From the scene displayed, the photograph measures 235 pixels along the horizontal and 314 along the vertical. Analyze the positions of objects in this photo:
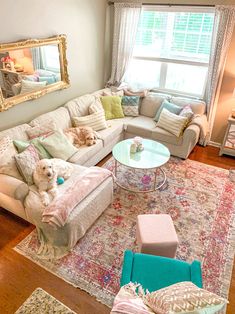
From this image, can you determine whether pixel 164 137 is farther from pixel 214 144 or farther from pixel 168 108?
pixel 214 144

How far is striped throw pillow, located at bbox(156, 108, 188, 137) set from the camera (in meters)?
3.70

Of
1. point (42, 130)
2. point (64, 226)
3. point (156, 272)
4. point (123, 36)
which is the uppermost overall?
point (123, 36)

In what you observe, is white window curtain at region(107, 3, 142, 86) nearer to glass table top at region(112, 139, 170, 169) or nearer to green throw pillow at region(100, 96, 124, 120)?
green throw pillow at region(100, 96, 124, 120)

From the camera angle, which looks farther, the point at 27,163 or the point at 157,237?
the point at 27,163

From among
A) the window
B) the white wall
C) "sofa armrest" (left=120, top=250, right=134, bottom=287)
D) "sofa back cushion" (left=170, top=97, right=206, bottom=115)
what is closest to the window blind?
the window

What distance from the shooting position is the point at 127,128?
4070mm

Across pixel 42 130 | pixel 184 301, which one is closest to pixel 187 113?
pixel 42 130

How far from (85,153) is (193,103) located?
2099mm

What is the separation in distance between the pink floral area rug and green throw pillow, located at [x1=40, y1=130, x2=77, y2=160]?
A: 2.72 feet

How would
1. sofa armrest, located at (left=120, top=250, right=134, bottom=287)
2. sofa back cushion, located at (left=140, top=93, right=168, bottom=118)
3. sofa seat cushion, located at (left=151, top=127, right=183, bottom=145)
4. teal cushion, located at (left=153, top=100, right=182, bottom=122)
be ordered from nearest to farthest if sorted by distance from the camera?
sofa armrest, located at (left=120, top=250, right=134, bottom=287) < sofa seat cushion, located at (left=151, top=127, right=183, bottom=145) < teal cushion, located at (left=153, top=100, right=182, bottom=122) < sofa back cushion, located at (left=140, top=93, right=168, bottom=118)

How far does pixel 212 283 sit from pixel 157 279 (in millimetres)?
776

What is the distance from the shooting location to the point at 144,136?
3.99m

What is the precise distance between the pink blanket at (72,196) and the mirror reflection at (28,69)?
148cm

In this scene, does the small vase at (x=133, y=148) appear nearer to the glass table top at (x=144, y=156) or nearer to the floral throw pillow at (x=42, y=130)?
the glass table top at (x=144, y=156)
